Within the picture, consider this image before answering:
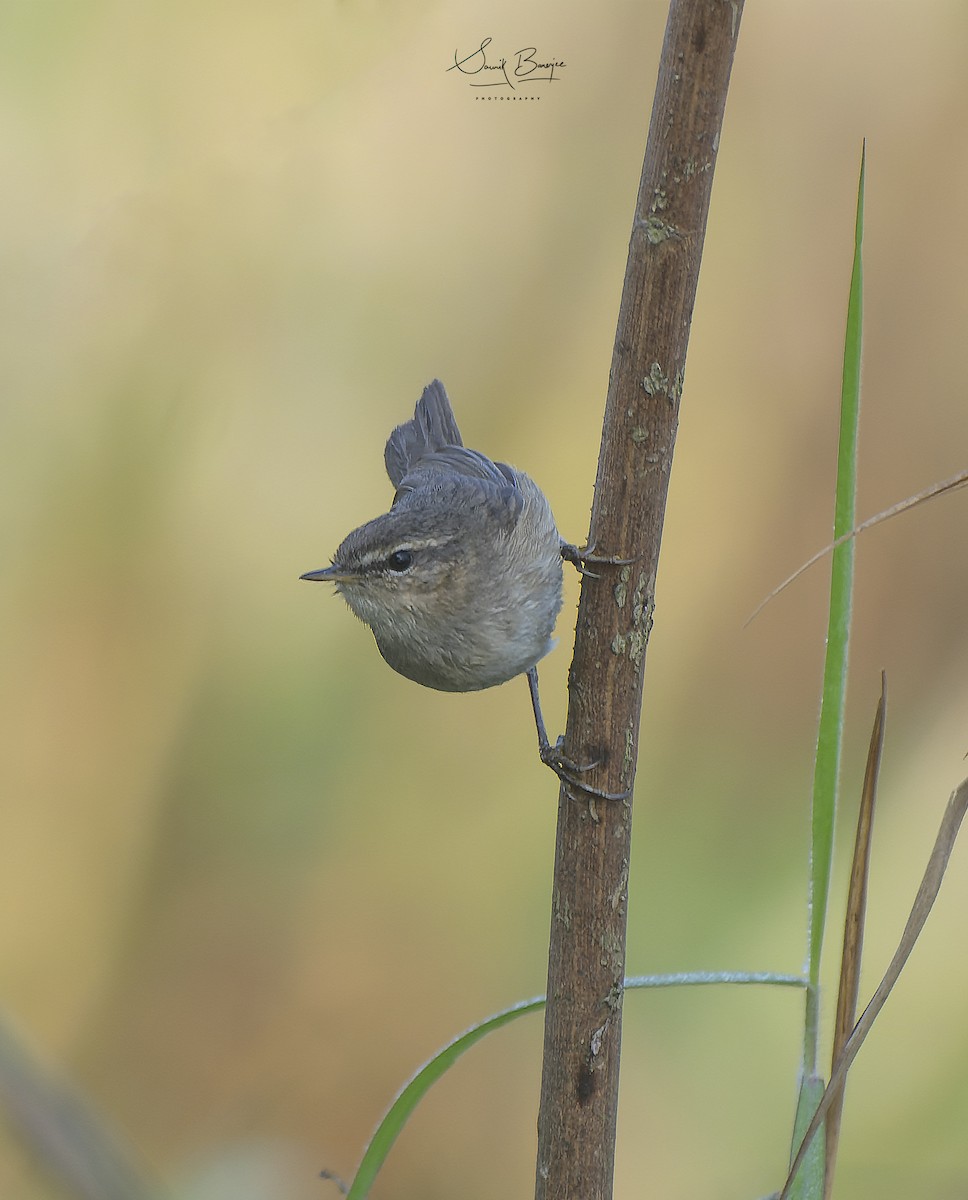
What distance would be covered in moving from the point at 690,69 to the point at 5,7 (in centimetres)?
174

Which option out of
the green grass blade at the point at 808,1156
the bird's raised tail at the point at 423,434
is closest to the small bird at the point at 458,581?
the bird's raised tail at the point at 423,434

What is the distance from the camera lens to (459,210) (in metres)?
2.29

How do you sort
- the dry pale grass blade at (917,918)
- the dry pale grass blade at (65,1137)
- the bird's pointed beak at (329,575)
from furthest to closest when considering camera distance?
1. the bird's pointed beak at (329,575)
2. the dry pale grass blade at (917,918)
3. the dry pale grass blade at (65,1137)

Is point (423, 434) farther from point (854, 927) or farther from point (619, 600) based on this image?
point (854, 927)

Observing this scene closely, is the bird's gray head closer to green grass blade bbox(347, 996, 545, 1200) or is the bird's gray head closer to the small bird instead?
the small bird

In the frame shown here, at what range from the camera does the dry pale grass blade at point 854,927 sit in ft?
2.98

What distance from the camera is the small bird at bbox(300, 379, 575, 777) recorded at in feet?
5.74

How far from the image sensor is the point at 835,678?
92 cm

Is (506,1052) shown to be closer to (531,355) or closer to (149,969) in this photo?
(149,969)

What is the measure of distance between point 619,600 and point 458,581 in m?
0.77
